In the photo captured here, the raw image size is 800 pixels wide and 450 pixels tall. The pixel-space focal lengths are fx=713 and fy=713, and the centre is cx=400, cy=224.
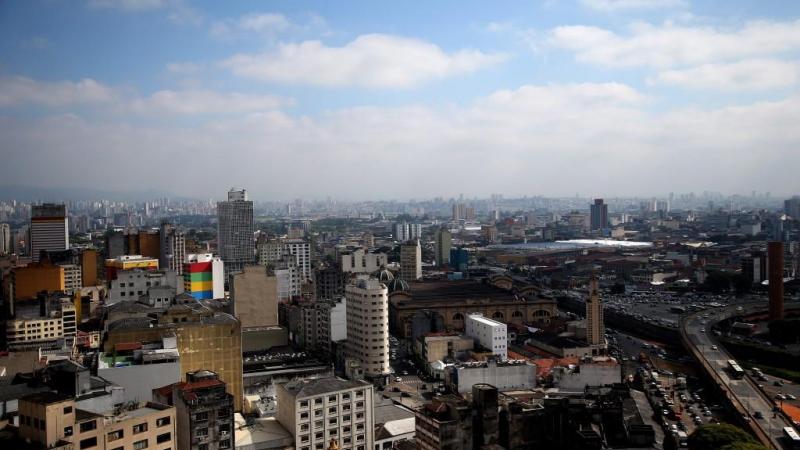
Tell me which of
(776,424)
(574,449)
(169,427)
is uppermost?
(169,427)

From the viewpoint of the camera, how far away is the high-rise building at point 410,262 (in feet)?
74.6

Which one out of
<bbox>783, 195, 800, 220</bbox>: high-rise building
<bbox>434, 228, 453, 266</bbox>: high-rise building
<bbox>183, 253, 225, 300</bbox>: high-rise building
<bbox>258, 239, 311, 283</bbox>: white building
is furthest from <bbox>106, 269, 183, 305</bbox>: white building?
<bbox>783, 195, 800, 220</bbox>: high-rise building

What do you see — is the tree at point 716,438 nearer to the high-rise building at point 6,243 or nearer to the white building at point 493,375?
the white building at point 493,375

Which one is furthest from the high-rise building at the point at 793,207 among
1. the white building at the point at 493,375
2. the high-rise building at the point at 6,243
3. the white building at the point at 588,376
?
the high-rise building at the point at 6,243

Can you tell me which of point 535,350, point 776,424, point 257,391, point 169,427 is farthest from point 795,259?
point 169,427

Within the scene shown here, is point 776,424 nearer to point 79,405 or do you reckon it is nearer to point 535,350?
point 535,350

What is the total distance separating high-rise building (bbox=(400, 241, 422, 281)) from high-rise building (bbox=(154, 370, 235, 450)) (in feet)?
56.2

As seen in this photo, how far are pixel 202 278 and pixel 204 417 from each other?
10.1 m

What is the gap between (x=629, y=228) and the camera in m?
46.4

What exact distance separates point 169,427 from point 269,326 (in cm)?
802

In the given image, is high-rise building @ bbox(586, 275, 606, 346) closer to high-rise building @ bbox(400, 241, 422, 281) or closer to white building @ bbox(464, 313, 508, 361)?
white building @ bbox(464, 313, 508, 361)

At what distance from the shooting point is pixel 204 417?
17.8ft

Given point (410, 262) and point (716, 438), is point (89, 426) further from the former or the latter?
point (410, 262)

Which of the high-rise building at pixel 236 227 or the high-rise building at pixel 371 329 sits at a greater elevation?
the high-rise building at pixel 236 227
